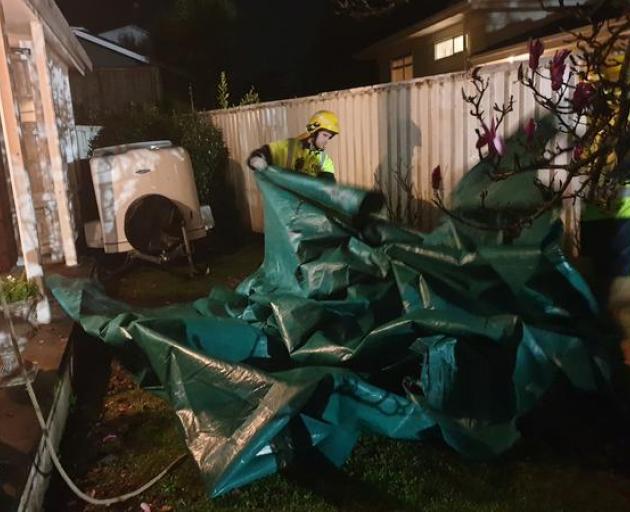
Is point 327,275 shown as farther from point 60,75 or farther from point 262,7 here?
point 262,7

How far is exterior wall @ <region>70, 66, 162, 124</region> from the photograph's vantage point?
15555 mm

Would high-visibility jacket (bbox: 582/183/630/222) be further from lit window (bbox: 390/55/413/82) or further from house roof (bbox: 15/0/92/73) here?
lit window (bbox: 390/55/413/82)

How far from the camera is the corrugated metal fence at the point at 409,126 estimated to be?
5691mm

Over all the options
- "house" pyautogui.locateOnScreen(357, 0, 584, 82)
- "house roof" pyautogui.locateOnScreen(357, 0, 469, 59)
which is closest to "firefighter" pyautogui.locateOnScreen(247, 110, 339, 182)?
"house" pyautogui.locateOnScreen(357, 0, 584, 82)

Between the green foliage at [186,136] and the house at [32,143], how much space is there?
1.92 metres

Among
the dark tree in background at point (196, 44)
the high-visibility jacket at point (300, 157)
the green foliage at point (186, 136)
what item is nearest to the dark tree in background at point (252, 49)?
the dark tree in background at point (196, 44)

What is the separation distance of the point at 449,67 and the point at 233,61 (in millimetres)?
9435

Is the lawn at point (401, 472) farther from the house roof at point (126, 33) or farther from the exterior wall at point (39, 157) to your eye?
the house roof at point (126, 33)

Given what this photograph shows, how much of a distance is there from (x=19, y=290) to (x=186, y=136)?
19.0ft

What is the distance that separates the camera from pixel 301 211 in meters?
4.50

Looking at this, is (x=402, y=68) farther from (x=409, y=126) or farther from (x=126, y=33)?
(x=409, y=126)

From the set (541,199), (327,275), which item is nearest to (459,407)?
(327,275)

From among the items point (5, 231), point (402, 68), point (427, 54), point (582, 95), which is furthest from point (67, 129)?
point (402, 68)

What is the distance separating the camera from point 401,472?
11.1ft
